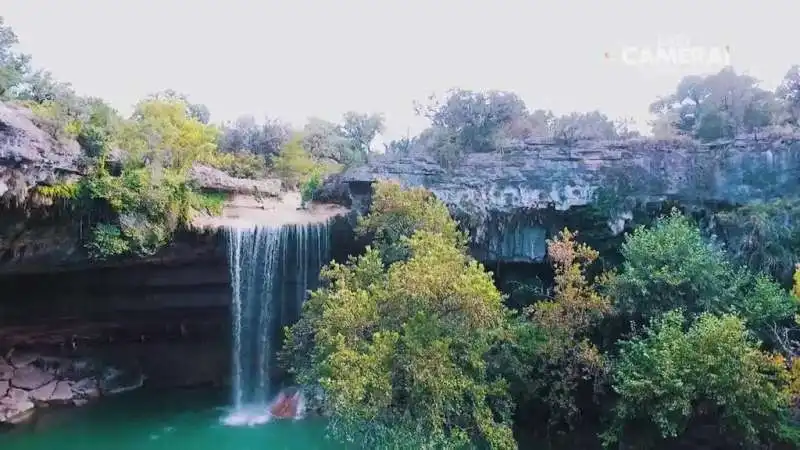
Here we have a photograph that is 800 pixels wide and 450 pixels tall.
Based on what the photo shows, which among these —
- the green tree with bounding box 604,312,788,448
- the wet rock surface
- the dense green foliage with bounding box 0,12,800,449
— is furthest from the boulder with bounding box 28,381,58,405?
the green tree with bounding box 604,312,788,448

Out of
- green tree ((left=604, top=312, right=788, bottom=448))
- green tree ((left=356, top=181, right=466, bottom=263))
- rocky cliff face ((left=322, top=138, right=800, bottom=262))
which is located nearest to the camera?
green tree ((left=604, top=312, right=788, bottom=448))

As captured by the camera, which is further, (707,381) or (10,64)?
(10,64)

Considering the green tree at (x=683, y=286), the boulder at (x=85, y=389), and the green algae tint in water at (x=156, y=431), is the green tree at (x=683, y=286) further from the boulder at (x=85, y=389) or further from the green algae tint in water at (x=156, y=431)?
the boulder at (x=85, y=389)

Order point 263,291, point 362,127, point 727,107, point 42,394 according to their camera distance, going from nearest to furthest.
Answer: point 727,107
point 263,291
point 42,394
point 362,127

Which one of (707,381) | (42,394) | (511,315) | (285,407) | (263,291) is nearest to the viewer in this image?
(707,381)

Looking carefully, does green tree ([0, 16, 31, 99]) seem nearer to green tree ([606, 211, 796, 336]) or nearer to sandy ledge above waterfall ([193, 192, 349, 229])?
sandy ledge above waterfall ([193, 192, 349, 229])

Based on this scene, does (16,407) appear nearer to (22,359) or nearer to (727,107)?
(22,359)

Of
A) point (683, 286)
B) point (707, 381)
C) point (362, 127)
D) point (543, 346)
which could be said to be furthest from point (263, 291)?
point (362, 127)
